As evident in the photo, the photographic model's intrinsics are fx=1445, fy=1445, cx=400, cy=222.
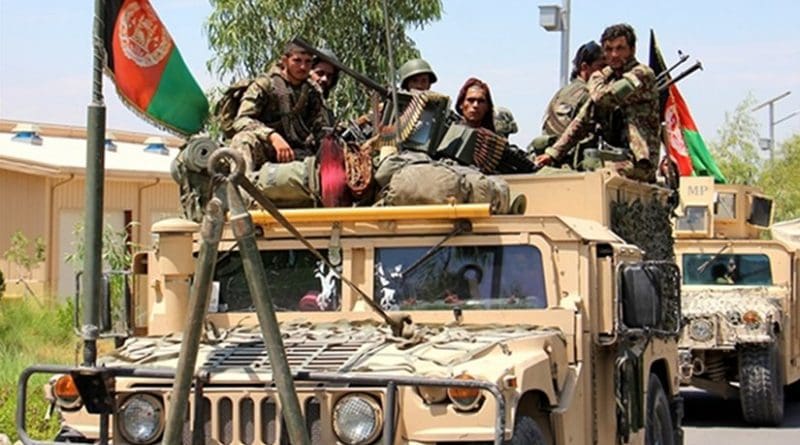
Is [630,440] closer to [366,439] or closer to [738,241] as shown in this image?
[366,439]

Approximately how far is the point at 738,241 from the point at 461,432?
10100mm

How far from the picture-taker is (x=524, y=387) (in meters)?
5.77

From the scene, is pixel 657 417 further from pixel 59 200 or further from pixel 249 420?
pixel 59 200

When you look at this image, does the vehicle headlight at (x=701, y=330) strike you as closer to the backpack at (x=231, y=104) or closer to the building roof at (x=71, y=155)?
the backpack at (x=231, y=104)

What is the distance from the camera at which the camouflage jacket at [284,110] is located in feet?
26.6

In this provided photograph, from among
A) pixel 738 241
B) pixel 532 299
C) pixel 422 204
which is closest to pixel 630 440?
pixel 532 299

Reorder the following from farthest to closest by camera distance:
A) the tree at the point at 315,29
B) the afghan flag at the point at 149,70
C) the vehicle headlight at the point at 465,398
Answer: the tree at the point at 315,29 → the afghan flag at the point at 149,70 → the vehicle headlight at the point at 465,398

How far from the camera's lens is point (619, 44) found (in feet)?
31.1

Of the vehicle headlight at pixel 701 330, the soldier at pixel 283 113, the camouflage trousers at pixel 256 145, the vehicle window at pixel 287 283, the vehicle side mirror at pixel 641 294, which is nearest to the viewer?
the vehicle side mirror at pixel 641 294

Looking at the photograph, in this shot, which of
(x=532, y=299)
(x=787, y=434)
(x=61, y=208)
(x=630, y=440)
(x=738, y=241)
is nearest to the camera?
(x=532, y=299)

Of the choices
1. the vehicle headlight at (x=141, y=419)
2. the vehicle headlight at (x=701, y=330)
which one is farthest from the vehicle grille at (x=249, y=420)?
the vehicle headlight at (x=701, y=330)

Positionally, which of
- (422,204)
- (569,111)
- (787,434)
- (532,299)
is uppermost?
(569,111)

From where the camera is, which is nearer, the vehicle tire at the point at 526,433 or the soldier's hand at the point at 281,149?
the vehicle tire at the point at 526,433

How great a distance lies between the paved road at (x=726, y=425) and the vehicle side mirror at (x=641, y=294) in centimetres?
575
